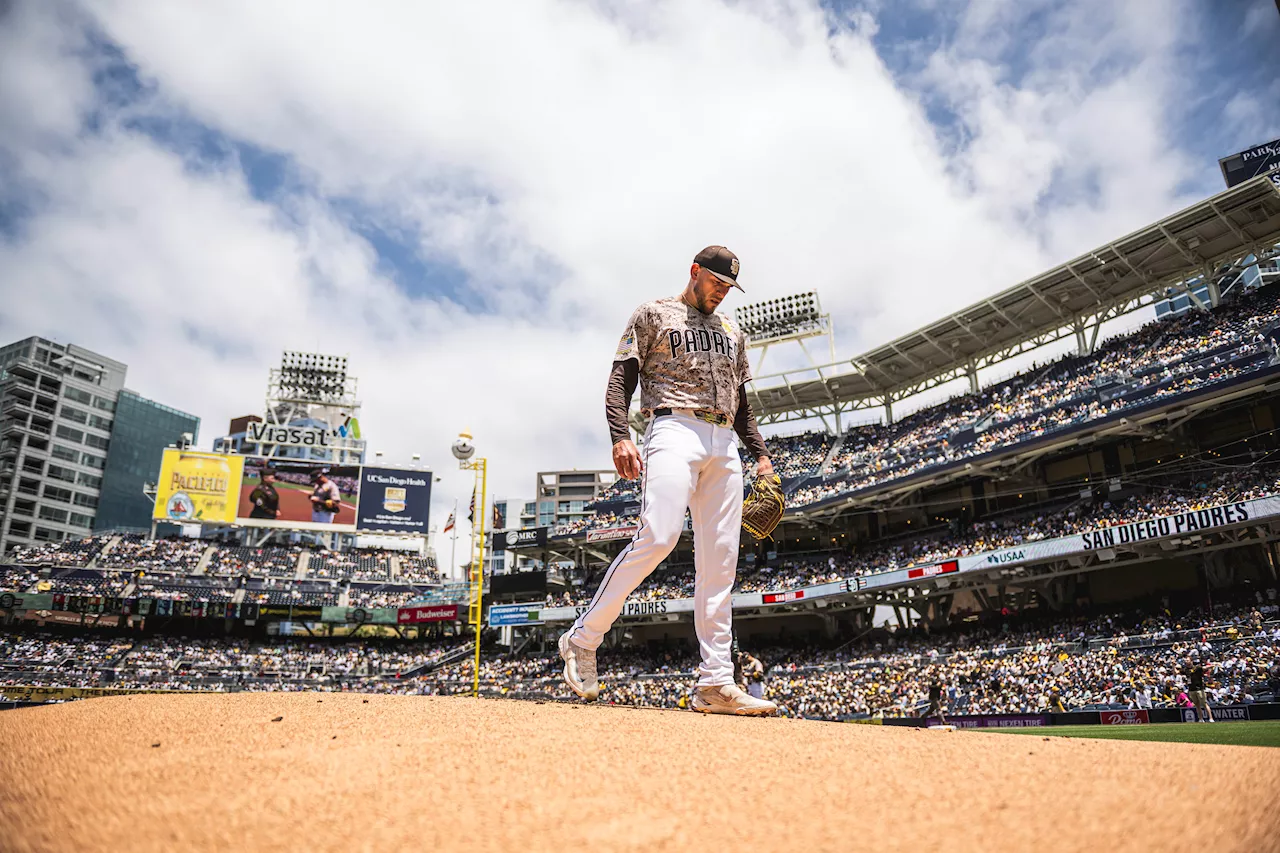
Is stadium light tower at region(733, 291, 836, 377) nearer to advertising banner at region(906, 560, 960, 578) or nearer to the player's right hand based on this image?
advertising banner at region(906, 560, 960, 578)

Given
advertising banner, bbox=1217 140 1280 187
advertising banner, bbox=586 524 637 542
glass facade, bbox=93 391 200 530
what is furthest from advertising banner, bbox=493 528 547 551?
glass facade, bbox=93 391 200 530

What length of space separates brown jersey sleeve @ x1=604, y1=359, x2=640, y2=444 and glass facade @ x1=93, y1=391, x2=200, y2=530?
3093 inches

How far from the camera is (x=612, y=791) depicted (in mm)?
1881

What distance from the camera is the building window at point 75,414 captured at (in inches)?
2549

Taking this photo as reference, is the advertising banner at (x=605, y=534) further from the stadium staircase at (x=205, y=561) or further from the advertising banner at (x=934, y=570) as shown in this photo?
the stadium staircase at (x=205, y=561)

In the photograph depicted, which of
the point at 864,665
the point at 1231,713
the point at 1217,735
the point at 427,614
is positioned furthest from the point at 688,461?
the point at 427,614

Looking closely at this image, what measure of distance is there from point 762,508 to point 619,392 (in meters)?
1.18

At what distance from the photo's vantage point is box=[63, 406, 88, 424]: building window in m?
64.8

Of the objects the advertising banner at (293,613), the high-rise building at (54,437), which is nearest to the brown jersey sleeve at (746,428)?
the advertising banner at (293,613)

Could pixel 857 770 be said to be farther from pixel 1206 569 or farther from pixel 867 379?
pixel 867 379

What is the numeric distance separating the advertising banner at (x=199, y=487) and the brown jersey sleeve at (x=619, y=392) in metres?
43.6

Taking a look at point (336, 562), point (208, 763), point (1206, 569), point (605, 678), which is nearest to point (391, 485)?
point (336, 562)

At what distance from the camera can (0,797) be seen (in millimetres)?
1794

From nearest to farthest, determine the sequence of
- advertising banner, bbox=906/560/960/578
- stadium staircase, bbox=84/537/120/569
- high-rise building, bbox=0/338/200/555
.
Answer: advertising banner, bbox=906/560/960/578 → stadium staircase, bbox=84/537/120/569 → high-rise building, bbox=0/338/200/555
